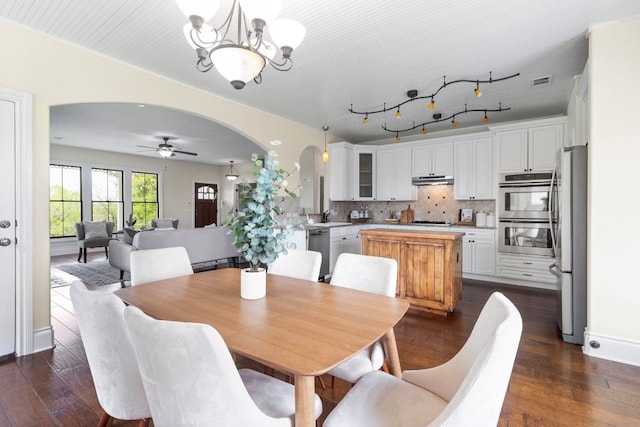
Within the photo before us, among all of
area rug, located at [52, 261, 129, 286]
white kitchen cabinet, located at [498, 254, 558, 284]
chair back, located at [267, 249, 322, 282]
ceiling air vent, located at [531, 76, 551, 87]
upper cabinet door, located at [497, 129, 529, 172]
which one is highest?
ceiling air vent, located at [531, 76, 551, 87]

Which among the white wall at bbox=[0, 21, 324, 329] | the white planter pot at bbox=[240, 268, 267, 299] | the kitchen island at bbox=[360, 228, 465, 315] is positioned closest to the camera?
the white planter pot at bbox=[240, 268, 267, 299]

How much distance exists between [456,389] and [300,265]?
133 cm

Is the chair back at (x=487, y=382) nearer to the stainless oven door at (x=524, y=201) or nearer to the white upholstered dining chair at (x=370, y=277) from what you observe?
the white upholstered dining chair at (x=370, y=277)

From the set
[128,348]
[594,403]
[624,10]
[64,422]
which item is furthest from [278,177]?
[624,10]

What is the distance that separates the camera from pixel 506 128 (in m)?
4.68

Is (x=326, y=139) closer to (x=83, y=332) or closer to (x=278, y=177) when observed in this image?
(x=278, y=177)

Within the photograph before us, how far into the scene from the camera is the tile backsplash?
550 cm

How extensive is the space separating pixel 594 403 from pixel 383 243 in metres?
2.17

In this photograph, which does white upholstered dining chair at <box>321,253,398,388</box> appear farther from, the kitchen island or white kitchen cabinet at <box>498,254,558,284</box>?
white kitchen cabinet at <box>498,254,558,284</box>

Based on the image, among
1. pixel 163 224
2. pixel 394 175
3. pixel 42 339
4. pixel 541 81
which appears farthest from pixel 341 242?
pixel 163 224

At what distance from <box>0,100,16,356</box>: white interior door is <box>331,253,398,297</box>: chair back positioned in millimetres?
2532

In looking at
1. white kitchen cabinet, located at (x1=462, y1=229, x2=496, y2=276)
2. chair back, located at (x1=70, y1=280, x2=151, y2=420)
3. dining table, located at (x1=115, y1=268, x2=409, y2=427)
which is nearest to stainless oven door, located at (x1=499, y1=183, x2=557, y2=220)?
white kitchen cabinet, located at (x1=462, y1=229, x2=496, y2=276)

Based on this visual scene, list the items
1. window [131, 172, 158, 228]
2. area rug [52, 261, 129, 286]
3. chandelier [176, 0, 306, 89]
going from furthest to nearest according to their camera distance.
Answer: window [131, 172, 158, 228]
area rug [52, 261, 129, 286]
chandelier [176, 0, 306, 89]

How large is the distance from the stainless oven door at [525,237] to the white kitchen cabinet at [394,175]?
1678 millimetres
